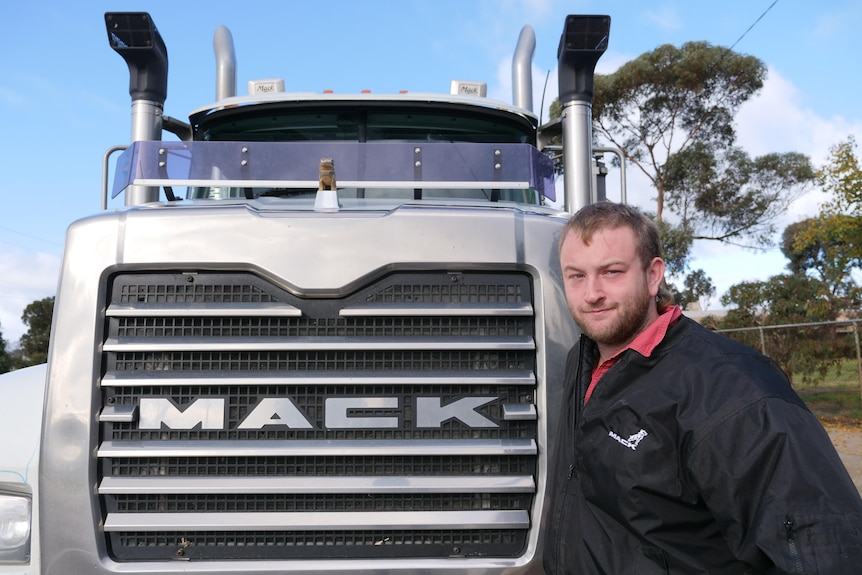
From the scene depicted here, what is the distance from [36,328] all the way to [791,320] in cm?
3013

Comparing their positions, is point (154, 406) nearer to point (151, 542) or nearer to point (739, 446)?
point (151, 542)

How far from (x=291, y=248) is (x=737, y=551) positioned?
1511 mm

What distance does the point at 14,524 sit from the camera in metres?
2.39

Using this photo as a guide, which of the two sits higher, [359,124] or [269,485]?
[359,124]

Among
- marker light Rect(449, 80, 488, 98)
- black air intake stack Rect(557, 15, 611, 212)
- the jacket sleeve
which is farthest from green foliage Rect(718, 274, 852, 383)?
the jacket sleeve

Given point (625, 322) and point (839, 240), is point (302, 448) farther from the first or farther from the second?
point (839, 240)

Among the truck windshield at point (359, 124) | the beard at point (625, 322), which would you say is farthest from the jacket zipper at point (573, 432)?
the truck windshield at point (359, 124)

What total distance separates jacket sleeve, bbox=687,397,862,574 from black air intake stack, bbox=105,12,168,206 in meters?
2.71

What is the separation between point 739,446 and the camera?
5.55 ft

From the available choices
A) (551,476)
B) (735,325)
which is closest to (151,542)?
(551,476)

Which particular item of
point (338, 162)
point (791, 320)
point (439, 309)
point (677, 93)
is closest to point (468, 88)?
point (338, 162)

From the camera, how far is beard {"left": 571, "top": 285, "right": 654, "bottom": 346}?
2.09 metres

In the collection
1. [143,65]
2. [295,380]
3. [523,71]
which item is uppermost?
[523,71]

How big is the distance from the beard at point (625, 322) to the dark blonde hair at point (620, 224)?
0.35 ft
